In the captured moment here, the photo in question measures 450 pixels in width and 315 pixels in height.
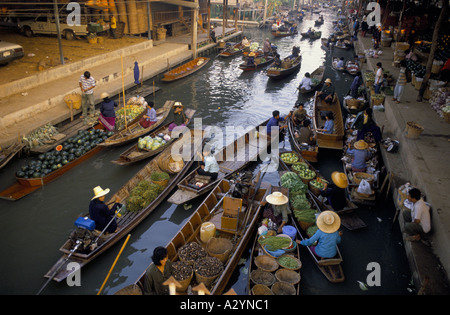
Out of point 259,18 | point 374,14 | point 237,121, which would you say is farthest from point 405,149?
point 259,18

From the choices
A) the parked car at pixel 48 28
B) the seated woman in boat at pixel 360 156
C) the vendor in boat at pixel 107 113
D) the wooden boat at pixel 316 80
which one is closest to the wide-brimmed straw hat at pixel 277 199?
the seated woman in boat at pixel 360 156

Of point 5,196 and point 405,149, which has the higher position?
point 405,149

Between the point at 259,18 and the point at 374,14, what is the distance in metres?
22.2

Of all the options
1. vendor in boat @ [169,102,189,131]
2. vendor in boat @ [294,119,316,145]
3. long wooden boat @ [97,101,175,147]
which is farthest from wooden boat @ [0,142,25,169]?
vendor in boat @ [294,119,316,145]

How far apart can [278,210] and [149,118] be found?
7.76 meters

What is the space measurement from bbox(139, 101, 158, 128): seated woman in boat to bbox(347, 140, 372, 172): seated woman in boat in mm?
8418

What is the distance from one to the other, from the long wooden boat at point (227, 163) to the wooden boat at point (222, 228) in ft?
1.98

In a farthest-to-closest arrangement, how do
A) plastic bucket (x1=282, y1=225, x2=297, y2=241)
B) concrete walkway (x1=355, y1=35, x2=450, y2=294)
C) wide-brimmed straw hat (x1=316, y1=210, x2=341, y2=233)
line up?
1. plastic bucket (x1=282, y1=225, x2=297, y2=241)
2. wide-brimmed straw hat (x1=316, y1=210, x2=341, y2=233)
3. concrete walkway (x1=355, y1=35, x2=450, y2=294)

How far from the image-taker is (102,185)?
10547 millimetres

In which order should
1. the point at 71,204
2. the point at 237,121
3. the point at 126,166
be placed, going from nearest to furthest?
the point at 71,204, the point at 126,166, the point at 237,121

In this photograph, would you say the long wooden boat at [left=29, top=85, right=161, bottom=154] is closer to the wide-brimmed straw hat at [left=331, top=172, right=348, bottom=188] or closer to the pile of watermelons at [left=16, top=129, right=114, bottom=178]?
the pile of watermelons at [left=16, top=129, right=114, bottom=178]

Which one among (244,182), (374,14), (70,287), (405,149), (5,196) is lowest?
(70,287)

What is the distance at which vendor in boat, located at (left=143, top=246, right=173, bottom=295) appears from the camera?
561 cm

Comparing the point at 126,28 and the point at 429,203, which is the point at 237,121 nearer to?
the point at 429,203
